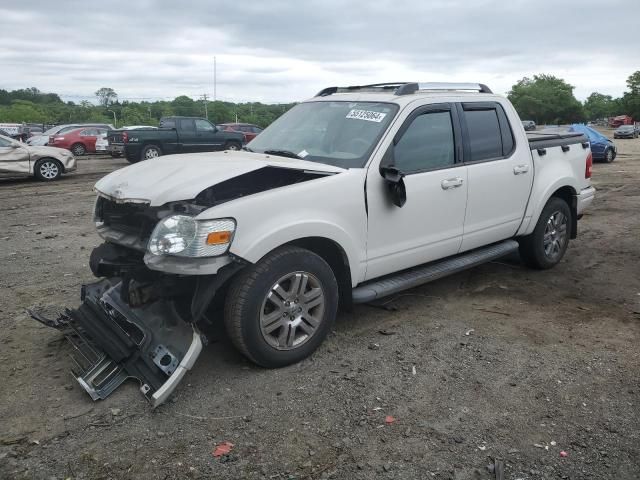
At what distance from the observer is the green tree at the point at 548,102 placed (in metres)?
109

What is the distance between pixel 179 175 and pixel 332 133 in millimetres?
1390

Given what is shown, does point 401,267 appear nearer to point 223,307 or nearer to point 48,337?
point 223,307

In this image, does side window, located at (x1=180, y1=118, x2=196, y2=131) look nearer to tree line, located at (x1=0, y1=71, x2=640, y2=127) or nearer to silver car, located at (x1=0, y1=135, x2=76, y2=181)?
silver car, located at (x1=0, y1=135, x2=76, y2=181)

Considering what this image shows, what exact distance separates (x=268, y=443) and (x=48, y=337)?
2.26 metres

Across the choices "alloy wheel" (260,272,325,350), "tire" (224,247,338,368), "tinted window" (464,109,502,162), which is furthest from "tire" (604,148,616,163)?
"alloy wheel" (260,272,325,350)

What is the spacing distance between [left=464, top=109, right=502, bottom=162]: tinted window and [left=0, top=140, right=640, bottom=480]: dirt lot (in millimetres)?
1343

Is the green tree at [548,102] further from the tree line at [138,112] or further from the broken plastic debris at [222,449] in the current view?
the broken plastic debris at [222,449]

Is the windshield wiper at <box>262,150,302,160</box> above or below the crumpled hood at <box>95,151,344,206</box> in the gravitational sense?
above

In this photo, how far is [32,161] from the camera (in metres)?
14.9

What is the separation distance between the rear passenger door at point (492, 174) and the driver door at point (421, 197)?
14 centimetres

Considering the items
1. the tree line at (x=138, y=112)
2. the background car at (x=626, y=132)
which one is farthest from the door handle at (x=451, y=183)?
the tree line at (x=138, y=112)

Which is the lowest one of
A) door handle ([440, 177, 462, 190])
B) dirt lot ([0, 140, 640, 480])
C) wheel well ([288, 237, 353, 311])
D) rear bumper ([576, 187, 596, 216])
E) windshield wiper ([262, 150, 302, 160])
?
dirt lot ([0, 140, 640, 480])

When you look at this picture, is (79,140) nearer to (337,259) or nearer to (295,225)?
(337,259)

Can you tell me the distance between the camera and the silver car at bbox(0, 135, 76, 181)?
14.4 m
